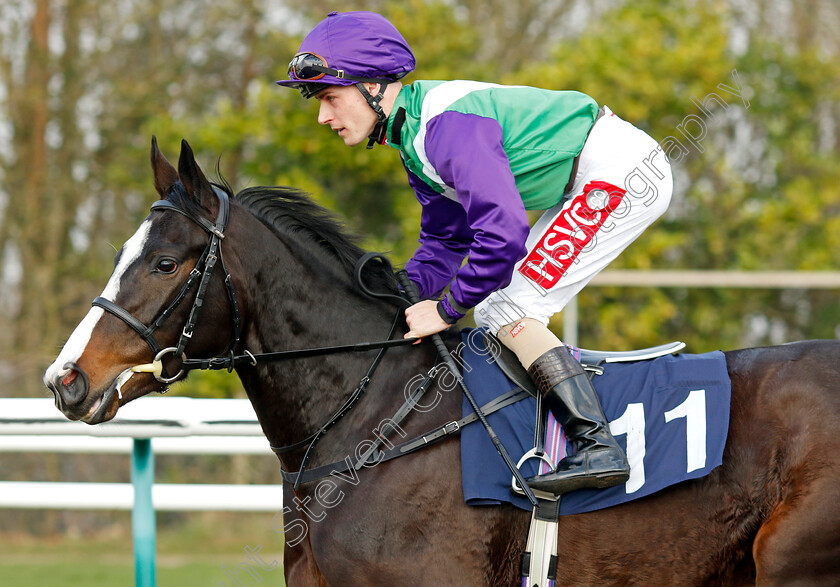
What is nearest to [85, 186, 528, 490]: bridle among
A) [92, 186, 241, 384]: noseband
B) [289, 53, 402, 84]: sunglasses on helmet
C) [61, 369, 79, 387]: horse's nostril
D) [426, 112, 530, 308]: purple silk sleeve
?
[92, 186, 241, 384]: noseband

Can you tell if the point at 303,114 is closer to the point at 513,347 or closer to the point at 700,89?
the point at 700,89

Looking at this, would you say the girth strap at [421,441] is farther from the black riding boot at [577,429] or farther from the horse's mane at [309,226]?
the horse's mane at [309,226]

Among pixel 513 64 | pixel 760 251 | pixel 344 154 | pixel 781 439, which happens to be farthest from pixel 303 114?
pixel 781 439

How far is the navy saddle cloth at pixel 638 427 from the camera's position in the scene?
2.52m

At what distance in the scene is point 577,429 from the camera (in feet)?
8.32

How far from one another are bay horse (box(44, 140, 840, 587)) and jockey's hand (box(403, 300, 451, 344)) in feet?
0.48

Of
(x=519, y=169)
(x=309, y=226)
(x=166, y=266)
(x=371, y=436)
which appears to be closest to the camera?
(x=166, y=266)

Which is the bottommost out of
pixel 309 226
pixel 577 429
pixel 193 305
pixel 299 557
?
pixel 299 557

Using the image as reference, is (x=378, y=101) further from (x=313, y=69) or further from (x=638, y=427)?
(x=638, y=427)

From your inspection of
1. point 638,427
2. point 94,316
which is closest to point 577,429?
point 638,427

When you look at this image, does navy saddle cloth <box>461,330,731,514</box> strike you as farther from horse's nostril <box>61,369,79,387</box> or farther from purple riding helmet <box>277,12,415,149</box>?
horse's nostril <box>61,369,79,387</box>

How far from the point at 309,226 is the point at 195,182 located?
40 cm

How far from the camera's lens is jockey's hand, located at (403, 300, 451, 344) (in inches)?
105

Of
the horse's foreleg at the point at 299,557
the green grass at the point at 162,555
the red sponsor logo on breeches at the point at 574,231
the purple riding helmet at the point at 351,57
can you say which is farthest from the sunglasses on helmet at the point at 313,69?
the green grass at the point at 162,555
